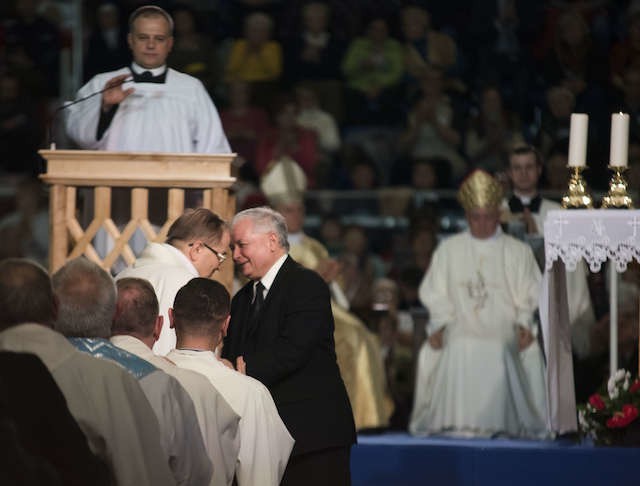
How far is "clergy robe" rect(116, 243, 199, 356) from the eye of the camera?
6.00 meters

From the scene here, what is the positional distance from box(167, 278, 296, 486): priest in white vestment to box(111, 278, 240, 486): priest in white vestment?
12 centimetres

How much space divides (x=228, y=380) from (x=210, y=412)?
0.26 metres

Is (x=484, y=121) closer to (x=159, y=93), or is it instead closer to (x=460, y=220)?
(x=460, y=220)

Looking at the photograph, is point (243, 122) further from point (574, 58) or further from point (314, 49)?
point (574, 58)

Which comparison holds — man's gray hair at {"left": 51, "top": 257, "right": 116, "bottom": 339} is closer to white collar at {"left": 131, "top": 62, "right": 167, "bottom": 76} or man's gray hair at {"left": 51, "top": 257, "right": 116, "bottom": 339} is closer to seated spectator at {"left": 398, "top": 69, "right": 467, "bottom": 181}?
white collar at {"left": 131, "top": 62, "right": 167, "bottom": 76}

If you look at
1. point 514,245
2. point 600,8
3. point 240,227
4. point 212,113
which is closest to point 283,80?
point 600,8

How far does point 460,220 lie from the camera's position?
11.5 metres

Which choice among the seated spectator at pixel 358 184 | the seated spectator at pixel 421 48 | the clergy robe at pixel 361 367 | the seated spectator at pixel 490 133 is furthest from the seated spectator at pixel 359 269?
the seated spectator at pixel 421 48

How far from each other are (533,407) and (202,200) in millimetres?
2687

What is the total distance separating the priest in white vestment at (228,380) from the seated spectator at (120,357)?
408 millimetres

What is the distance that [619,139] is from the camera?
753cm

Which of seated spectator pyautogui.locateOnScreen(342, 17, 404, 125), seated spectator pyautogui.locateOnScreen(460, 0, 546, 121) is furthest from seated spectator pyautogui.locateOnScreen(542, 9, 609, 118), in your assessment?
seated spectator pyautogui.locateOnScreen(342, 17, 404, 125)

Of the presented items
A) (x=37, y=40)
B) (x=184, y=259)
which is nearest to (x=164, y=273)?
(x=184, y=259)

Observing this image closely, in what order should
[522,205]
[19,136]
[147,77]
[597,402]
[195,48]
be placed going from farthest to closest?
[19,136], [195,48], [522,205], [597,402], [147,77]
